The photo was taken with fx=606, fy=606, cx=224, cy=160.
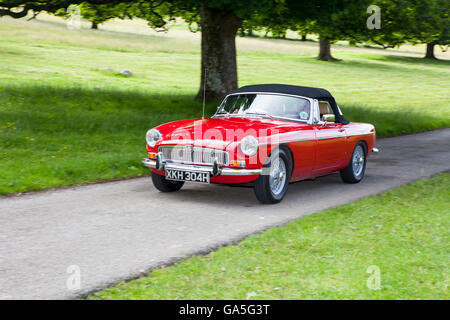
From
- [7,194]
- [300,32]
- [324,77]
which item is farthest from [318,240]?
[324,77]

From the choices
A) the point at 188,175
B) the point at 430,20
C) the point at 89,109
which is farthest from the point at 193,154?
the point at 430,20

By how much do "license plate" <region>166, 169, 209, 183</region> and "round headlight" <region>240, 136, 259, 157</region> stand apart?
590 millimetres

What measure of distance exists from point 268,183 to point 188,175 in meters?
1.09

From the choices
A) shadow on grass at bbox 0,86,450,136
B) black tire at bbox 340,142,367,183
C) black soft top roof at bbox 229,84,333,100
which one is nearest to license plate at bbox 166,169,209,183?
black soft top roof at bbox 229,84,333,100

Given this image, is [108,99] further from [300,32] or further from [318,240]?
[318,240]

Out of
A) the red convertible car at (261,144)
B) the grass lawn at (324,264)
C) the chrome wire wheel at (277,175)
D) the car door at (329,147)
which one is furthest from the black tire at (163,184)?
the grass lawn at (324,264)

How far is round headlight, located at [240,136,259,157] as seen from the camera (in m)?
7.84

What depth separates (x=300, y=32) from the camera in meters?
25.2

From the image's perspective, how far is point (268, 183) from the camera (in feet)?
26.8

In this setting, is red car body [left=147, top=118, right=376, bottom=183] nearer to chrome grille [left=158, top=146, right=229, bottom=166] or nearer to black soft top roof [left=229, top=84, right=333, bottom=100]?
chrome grille [left=158, top=146, right=229, bottom=166]

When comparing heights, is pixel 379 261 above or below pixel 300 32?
below

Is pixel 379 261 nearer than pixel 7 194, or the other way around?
pixel 379 261

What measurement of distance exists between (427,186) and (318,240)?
416 cm
